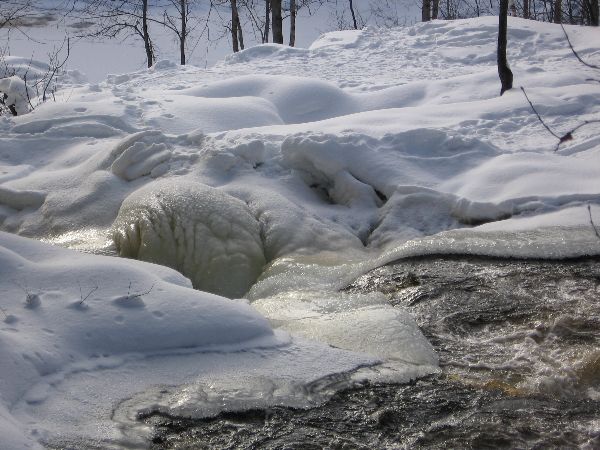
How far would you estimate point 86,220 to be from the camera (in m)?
6.76

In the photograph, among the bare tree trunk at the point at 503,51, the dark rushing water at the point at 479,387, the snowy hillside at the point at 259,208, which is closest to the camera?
the dark rushing water at the point at 479,387

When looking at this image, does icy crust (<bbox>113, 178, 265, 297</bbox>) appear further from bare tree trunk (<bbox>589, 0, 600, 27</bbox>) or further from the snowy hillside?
bare tree trunk (<bbox>589, 0, 600, 27</bbox>)

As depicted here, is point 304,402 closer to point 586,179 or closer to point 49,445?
point 49,445

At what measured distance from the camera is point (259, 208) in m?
6.47

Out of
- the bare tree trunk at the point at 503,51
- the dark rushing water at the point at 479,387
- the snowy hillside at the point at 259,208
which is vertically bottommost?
the dark rushing water at the point at 479,387

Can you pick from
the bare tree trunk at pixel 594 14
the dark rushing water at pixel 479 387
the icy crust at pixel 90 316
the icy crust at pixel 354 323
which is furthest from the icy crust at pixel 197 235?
the bare tree trunk at pixel 594 14

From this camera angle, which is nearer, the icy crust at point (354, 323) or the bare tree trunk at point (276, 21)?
the icy crust at point (354, 323)

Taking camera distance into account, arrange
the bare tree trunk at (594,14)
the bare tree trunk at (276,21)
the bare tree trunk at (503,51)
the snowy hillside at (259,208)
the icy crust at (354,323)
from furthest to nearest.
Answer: the bare tree trunk at (276,21) < the bare tree trunk at (594,14) < the bare tree trunk at (503,51) < the icy crust at (354,323) < the snowy hillside at (259,208)

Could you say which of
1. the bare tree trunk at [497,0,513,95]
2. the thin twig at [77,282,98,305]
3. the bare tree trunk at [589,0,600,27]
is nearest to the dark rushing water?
the thin twig at [77,282,98,305]

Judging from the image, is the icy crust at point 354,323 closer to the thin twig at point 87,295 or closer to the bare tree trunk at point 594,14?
the thin twig at point 87,295

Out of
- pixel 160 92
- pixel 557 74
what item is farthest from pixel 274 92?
pixel 557 74

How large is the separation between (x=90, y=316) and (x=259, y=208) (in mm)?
3073

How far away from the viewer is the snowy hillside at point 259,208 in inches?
134

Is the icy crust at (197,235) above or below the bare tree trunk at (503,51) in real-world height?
below
